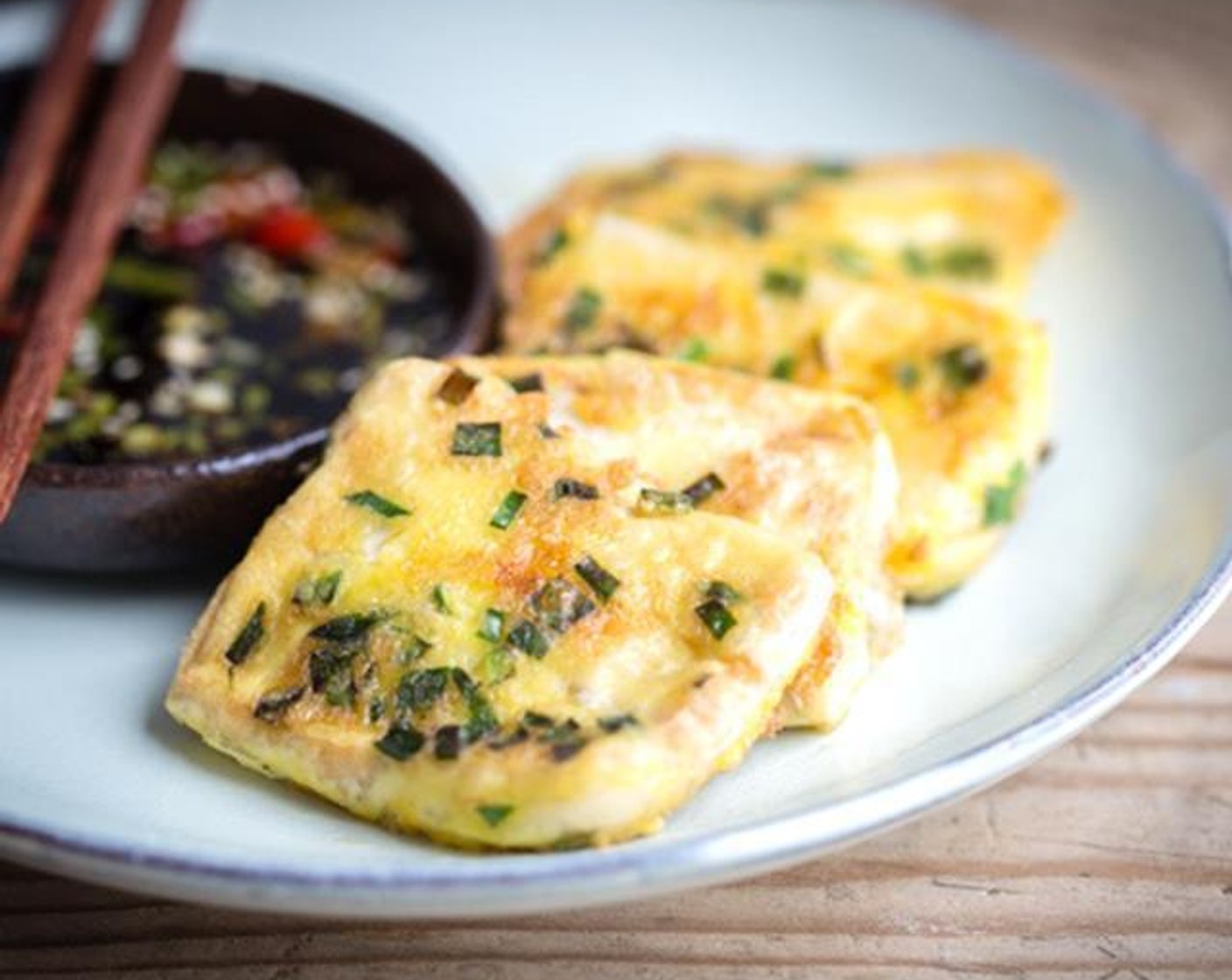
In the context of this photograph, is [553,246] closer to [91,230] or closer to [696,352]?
[696,352]

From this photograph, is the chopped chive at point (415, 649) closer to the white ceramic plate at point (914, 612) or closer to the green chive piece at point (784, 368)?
the white ceramic plate at point (914, 612)

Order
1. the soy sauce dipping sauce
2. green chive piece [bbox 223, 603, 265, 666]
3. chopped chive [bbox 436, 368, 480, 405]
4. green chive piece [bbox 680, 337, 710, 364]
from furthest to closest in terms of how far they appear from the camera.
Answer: the soy sauce dipping sauce < green chive piece [bbox 680, 337, 710, 364] < chopped chive [bbox 436, 368, 480, 405] < green chive piece [bbox 223, 603, 265, 666]

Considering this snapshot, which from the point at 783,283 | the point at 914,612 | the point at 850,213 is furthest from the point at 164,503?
the point at 850,213

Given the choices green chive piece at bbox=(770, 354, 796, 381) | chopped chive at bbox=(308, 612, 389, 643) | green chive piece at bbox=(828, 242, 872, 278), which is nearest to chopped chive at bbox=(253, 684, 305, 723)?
chopped chive at bbox=(308, 612, 389, 643)

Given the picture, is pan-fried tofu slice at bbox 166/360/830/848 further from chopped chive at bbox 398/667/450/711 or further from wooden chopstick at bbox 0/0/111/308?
wooden chopstick at bbox 0/0/111/308

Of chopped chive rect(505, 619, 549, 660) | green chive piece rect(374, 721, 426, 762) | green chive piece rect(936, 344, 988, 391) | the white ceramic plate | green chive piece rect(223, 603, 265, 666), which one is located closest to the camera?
the white ceramic plate
